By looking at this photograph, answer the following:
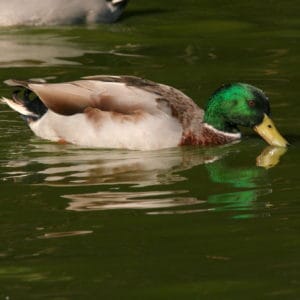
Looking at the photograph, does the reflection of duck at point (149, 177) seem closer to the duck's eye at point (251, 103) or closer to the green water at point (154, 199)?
the green water at point (154, 199)

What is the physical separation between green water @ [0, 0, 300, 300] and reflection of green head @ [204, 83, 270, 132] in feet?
0.69

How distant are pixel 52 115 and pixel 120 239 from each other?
3.72 metres

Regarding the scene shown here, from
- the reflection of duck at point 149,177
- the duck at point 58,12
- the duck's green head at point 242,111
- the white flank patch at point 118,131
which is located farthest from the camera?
the duck at point 58,12

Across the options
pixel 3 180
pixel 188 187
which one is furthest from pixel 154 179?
pixel 3 180

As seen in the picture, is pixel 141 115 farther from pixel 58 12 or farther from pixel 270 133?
pixel 58 12

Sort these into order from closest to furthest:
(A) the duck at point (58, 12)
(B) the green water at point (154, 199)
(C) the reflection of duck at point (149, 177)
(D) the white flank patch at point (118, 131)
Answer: (B) the green water at point (154, 199) → (C) the reflection of duck at point (149, 177) → (D) the white flank patch at point (118, 131) → (A) the duck at point (58, 12)

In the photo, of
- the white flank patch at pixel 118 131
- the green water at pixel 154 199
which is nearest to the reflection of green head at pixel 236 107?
the green water at pixel 154 199

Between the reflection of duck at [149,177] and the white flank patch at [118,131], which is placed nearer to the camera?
the reflection of duck at [149,177]

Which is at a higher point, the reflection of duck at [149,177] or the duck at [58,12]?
the reflection of duck at [149,177]

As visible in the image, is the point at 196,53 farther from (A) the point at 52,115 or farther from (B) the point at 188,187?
(B) the point at 188,187

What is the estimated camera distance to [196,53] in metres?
15.8

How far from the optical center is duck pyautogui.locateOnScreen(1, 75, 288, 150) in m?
11.6

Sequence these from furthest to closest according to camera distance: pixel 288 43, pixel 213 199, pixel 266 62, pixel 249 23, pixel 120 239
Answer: pixel 249 23 < pixel 288 43 < pixel 266 62 < pixel 213 199 < pixel 120 239

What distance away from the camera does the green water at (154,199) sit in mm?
7613
